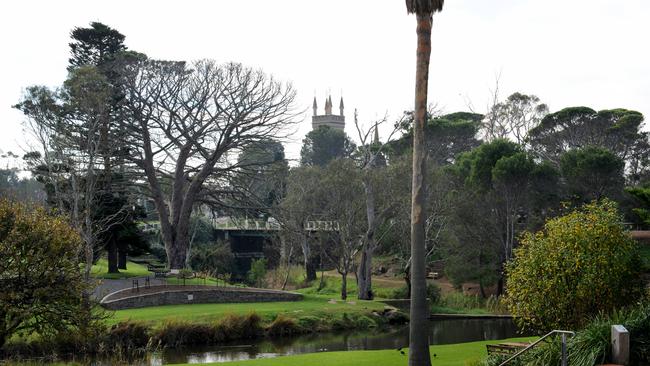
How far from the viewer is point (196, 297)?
38875mm

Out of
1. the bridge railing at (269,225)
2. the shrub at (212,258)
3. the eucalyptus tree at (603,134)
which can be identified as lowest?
the shrub at (212,258)

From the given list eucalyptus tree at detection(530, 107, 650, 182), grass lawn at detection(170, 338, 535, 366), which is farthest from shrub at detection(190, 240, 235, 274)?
grass lawn at detection(170, 338, 535, 366)

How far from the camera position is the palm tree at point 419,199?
17.3m

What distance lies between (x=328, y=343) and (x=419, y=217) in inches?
567

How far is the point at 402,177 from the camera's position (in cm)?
4775

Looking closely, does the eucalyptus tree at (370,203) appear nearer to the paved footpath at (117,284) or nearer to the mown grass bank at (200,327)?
the mown grass bank at (200,327)

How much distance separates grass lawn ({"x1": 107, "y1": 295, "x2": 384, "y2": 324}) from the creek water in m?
2.39

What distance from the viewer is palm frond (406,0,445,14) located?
59.4ft

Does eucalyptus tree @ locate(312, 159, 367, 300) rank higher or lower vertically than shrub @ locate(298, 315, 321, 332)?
higher

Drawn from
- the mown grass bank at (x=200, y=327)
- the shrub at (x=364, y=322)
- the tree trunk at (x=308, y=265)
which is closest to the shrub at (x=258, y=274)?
the tree trunk at (x=308, y=265)

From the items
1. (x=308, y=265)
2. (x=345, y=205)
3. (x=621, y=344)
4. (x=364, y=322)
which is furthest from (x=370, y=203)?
(x=621, y=344)

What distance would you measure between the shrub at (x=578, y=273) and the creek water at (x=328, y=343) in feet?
33.2

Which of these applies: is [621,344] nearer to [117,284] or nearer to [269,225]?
[117,284]

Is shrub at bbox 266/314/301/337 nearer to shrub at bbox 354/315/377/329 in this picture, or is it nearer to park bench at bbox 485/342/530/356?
shrub at bbox 354/315/377/329
